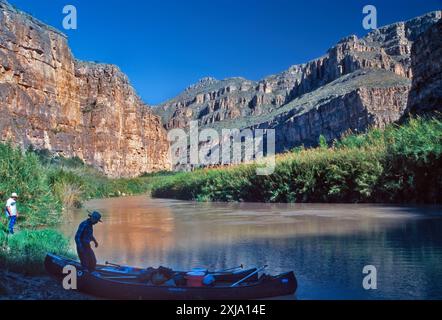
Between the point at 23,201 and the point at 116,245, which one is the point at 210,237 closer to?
the point at 116,245

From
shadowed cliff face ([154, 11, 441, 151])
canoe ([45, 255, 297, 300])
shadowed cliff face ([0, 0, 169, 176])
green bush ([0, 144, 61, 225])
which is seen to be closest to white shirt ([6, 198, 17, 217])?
green bush ([0, 144, 61, 225])

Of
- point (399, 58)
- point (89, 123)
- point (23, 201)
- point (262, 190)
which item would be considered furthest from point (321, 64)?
point (23, 201)

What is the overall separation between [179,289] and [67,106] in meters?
78.7

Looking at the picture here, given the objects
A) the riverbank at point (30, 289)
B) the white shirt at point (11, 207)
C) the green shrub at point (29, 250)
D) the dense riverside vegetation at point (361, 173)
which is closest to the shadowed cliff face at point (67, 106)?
the dense riverside vegetation at point (361, 173)

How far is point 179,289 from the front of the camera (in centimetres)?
534

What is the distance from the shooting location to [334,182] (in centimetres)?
2033

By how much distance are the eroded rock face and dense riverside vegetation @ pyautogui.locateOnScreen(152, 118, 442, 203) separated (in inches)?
423

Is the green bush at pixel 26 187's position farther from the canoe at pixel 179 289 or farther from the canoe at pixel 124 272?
the canoe at pixel 179 289

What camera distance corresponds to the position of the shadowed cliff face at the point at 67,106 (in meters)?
62.4

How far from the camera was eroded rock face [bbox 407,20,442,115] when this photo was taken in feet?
106

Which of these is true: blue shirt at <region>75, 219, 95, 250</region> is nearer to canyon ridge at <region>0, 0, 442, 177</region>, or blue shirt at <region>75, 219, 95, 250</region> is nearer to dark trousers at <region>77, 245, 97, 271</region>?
dark trousers at <region>77, 245, 97, 271</region>

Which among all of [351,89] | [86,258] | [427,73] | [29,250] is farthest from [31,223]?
[351,89]

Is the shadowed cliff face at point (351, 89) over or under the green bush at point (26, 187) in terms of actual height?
over

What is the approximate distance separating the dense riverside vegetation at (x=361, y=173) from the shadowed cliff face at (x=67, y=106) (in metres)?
37.6
